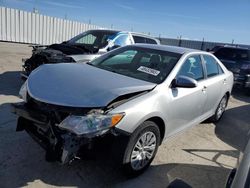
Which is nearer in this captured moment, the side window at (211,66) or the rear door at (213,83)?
the rear door at (213,83)

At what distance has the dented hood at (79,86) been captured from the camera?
2.96 meters

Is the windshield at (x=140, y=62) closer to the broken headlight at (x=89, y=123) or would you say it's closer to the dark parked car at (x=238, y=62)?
the broken headlight at (x=89, y=123)

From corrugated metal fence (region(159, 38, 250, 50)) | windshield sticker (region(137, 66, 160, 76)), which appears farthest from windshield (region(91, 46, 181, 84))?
corrugated metal fence (region(159, 38, 250, 50))

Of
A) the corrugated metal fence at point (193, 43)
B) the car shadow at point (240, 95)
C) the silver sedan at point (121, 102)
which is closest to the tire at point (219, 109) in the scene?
the silver sedan at point (121, 102)

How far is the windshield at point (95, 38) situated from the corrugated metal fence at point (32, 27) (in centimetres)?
1045

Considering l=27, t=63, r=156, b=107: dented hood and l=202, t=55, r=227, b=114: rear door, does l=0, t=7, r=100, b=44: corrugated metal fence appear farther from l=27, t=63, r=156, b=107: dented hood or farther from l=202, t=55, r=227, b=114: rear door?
l=202, t=55, r=227, b=114: rear door

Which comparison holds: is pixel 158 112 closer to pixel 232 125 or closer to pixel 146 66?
pixel 146 66

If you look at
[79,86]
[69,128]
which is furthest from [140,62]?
[69,128]

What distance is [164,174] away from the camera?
360cm

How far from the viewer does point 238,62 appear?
1032 centimetres

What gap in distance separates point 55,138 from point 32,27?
17041mm

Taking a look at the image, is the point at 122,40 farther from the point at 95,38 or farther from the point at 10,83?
the point at 10,83

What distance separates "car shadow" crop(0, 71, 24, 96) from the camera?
21.0 ft

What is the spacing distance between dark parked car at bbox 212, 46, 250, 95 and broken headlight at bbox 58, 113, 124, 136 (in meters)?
8.36
